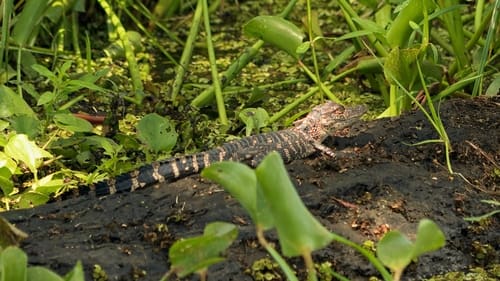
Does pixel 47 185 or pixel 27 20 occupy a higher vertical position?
pixel 27 20

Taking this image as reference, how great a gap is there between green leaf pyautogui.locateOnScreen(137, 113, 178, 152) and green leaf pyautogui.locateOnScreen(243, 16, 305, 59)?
668 millimetres

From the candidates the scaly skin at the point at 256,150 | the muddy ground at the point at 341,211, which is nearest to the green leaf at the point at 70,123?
the scaly skin at the point at 256,150

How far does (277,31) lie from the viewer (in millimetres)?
5113

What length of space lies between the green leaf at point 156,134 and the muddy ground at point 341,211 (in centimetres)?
52

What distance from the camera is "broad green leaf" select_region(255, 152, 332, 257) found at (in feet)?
9.24

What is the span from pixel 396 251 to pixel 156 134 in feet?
6.52

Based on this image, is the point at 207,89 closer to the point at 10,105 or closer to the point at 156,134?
the point at 156,134

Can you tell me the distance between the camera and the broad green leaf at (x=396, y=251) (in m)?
2.97

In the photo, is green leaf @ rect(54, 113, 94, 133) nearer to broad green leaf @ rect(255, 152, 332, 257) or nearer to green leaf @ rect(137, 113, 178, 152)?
green leaf @ rect(137, 113, 178, 152)

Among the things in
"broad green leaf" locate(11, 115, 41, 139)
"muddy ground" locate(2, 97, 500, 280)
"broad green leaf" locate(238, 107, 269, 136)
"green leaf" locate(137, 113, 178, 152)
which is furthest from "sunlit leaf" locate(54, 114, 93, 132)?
"broad green leaf" locate(238, 107, 269, 136)

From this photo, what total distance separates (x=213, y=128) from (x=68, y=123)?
89 cm

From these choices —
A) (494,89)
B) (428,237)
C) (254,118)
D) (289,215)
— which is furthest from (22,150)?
(494,89)

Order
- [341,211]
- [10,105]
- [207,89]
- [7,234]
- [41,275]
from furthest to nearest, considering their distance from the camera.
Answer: [207,89] → [10,105] → [341,211] → [7,234] → [41,275]

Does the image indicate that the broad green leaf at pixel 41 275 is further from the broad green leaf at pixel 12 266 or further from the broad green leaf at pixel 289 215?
the broad green leaf at pixel 289 215
